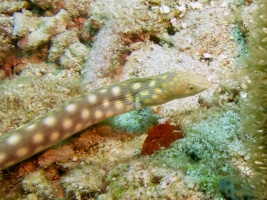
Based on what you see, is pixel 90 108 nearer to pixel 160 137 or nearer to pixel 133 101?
pixel 133 101

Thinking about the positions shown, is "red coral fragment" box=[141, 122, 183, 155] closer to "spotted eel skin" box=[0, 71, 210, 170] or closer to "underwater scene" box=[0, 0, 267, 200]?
"underwater scene" box=[0, 0, 267, 200]

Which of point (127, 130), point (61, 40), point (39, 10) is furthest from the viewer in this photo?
point (39, 10)

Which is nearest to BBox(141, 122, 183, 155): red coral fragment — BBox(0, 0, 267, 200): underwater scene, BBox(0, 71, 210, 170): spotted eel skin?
BBox(0, 0, 267, 200): underwater scene

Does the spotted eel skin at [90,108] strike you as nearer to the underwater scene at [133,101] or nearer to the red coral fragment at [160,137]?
the underwater scene at [133,101]

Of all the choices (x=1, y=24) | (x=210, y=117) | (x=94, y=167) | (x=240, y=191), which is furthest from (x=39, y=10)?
(x=240, y=191)

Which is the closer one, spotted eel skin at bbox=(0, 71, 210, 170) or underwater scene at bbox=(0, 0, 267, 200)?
underwater scene at bbox=(0, 0, 267, 200)

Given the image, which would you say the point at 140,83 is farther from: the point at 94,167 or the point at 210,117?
the point at 94,167
